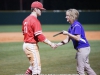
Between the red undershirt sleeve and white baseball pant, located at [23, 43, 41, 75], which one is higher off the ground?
the red undershirt sleeve

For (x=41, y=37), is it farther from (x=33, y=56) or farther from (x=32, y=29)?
(x=33, y=56)

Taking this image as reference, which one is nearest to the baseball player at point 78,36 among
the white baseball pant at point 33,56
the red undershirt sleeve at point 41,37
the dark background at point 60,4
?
the red undershirt sleeve at point 41,37

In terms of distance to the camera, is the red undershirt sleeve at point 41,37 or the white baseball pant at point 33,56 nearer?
the red undershirt sleeve at point 41,37

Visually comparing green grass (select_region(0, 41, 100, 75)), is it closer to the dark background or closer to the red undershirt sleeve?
the red undershirt sleeve

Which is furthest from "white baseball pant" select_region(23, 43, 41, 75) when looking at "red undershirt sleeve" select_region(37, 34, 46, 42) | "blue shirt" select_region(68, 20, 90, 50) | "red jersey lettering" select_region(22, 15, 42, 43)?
"blue shirt" select_region(68, 20, 90, 50)

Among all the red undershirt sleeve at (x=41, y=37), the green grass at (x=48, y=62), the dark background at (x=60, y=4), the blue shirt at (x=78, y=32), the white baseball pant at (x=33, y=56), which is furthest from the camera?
the dark background at (x=60, y=4)

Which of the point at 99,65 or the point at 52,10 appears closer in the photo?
the point at 99,65

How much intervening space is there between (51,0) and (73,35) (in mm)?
23139

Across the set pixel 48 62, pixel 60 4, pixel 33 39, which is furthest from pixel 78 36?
pixel 60 4

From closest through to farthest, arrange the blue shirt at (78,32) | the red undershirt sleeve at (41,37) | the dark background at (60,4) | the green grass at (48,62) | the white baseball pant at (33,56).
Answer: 1. the blue shirt at (78,32)
2. the red undershirt sleeve at (41,37)
3. the white baseball pant at (33,56)
4. the green grass at (48,62)
5. the dark background at (60,4)

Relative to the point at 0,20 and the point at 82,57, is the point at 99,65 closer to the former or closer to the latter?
the point at 82,57

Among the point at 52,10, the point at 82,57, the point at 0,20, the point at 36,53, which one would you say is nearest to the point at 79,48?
the point at 82,57

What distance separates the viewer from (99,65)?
8.70 m

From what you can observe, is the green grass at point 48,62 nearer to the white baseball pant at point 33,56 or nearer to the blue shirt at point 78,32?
the white baseball pant at point 33,56
